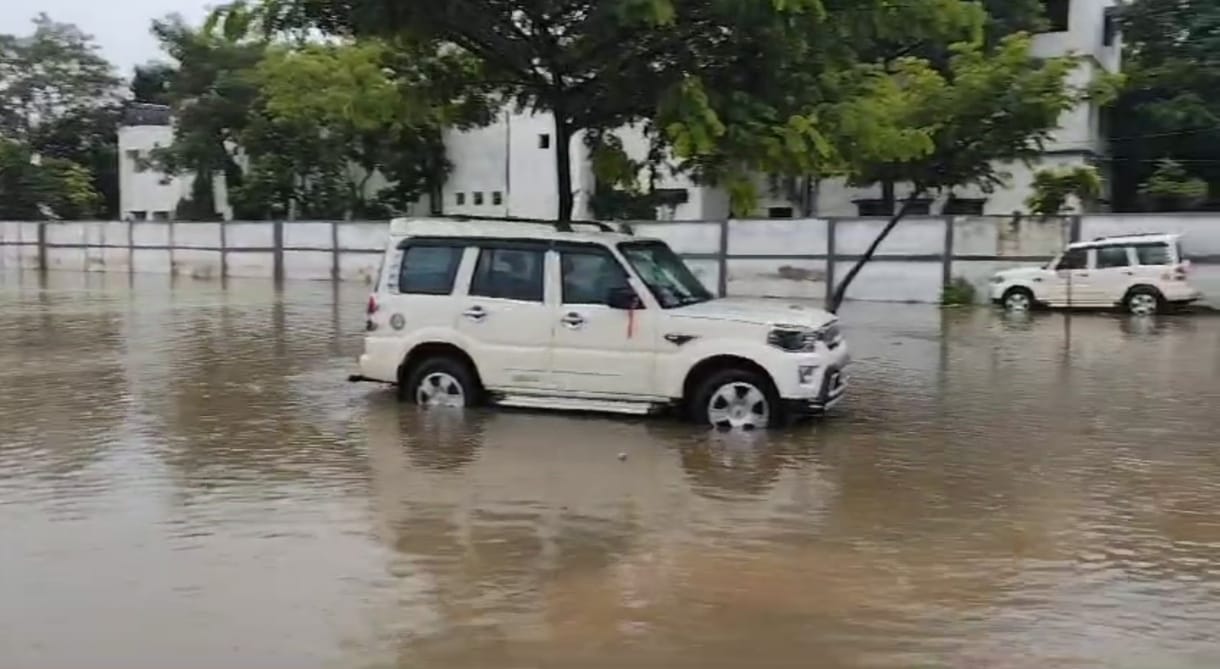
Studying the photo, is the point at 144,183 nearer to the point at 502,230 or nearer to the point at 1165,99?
the point at 1165,99

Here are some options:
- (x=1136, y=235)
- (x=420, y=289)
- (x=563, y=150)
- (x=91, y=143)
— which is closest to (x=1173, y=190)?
(x=1136, y=235)

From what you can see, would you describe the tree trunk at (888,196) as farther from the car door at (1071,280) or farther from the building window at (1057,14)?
the building window at (1057,14)

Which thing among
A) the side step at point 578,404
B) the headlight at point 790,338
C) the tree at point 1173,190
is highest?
the tree at point 1173,190

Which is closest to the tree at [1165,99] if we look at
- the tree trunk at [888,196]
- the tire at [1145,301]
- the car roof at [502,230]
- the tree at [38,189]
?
the tree trunk at [888,196]

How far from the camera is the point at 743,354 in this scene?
10.1m

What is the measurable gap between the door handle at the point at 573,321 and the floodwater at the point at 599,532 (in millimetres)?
887

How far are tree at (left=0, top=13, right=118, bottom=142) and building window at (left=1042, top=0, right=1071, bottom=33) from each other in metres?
40.1

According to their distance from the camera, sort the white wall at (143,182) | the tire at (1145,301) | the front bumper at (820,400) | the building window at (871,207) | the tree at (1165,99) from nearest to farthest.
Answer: the front bumper at (820,400) → the tire at (1145,301) → the building window at (871,207) → the tree at (1165,99) → the white wall at (143,182)

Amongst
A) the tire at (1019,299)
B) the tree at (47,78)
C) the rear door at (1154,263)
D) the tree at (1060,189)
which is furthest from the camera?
the tree at (47,78)

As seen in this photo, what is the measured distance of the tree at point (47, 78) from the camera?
52.9 metres

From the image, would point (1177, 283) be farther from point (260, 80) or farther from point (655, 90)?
point (260, 80)

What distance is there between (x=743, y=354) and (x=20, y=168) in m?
46.0

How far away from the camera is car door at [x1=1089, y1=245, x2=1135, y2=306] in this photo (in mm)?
A: 23219

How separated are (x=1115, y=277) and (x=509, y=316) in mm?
16325
